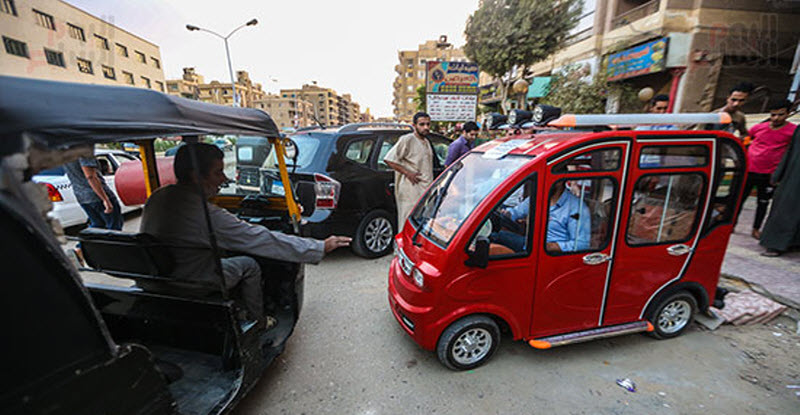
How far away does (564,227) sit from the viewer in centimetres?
259

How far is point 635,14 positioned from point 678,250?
14.0 m

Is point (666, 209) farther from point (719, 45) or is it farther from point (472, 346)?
point (719, 45)

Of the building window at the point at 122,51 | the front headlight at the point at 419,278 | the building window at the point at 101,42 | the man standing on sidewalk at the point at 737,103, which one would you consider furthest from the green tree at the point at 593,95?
the building window at the point at 101,42

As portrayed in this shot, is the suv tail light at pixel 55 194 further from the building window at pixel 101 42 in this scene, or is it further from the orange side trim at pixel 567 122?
the building window at pixel 101 42

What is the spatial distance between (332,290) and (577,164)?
304cm

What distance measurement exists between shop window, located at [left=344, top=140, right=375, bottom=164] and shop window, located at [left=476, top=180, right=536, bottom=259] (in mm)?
2333

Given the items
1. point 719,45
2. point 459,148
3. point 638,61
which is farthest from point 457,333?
point 719,45

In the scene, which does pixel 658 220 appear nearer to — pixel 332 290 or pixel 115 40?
pixel 332 290

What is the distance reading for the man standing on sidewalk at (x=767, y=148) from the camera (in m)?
4.24

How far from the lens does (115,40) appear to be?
31516 mm

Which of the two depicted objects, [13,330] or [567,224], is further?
[567,224]

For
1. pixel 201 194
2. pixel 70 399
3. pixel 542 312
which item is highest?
pixel 201 194

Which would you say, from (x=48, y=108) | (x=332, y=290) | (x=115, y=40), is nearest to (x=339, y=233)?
(x=332, y=290)

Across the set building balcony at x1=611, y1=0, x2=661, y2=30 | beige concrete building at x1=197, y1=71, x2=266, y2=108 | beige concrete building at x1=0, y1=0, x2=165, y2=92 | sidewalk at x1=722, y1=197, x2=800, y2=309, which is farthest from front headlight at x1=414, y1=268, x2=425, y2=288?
beige concrete building at x1=197, y1=71, x2=266, y2=108
